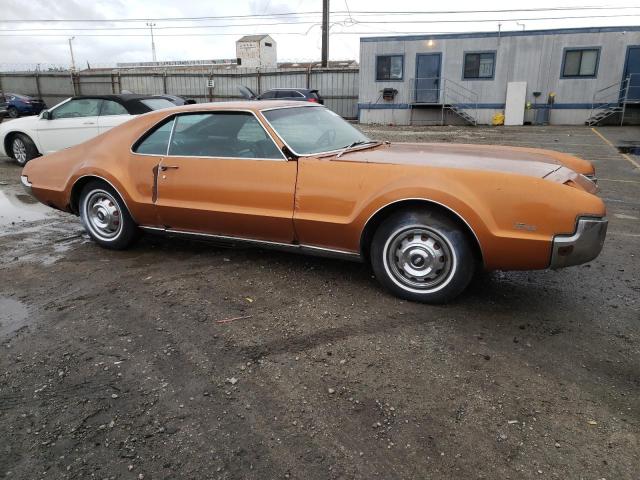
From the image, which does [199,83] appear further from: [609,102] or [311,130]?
[311,130]

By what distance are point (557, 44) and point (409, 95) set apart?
668cm

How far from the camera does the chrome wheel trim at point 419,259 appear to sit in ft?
11.5

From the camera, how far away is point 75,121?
9.45 m

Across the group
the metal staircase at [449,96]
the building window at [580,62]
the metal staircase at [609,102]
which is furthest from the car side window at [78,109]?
the metal staircase at [609,102]

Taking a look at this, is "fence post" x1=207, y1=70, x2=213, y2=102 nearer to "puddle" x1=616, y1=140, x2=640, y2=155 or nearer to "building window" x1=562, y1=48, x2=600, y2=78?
"building window" x1=562, y1=48, x2=600, y2=78

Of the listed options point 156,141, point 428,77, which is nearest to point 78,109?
point 156,141

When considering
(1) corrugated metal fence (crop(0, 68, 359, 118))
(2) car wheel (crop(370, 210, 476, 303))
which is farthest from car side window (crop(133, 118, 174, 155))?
(1) corrugated metal fence (crop(0, 68, 359, 118))

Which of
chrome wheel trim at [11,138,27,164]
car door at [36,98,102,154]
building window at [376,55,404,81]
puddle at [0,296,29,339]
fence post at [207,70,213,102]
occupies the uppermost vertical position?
building window at [376,55,404,81]

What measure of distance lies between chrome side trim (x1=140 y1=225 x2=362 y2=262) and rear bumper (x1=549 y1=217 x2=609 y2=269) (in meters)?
1.36

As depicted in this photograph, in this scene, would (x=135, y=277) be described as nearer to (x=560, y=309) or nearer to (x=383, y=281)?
(x=383, y=281)

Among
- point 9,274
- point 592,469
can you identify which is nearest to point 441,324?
point 592,469

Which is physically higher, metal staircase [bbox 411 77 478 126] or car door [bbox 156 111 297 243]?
metal staircase [bbox 411 77 478 126]

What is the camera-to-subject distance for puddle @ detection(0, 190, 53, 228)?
6297 millimetres

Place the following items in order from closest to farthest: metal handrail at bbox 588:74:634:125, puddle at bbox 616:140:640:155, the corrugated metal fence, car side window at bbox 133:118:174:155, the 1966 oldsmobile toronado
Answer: the 1966 oldsmobile toronado → car side window at bbox 133:118:174:155 → puddle at bbox 616:140:640:155 → metal handrail at bbox 588:74:634:125 → the corrugated metal fence
